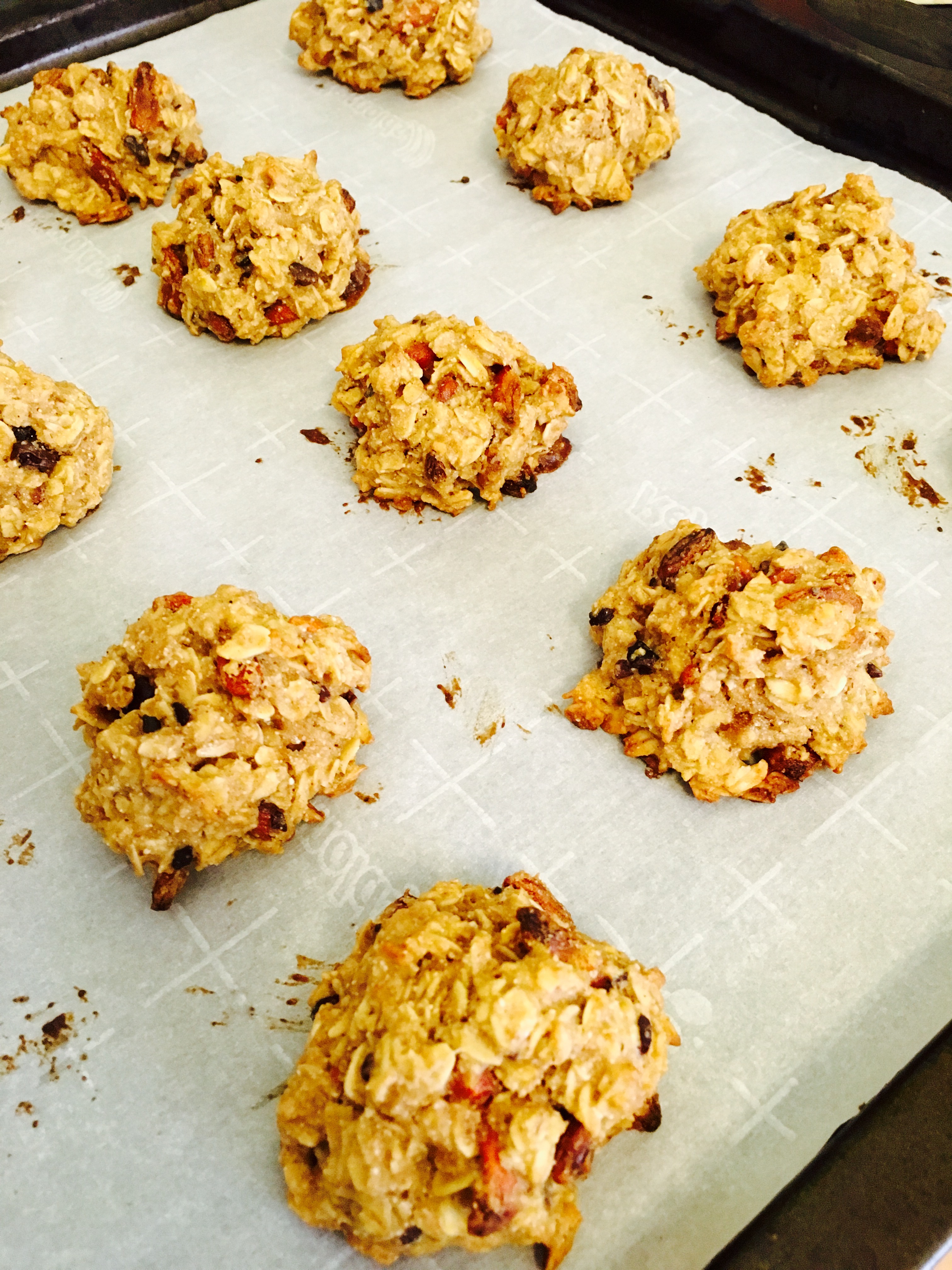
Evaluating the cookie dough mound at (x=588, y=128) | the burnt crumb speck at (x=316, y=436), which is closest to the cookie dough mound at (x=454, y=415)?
the burnt crumb speck at (x=316, y=436)

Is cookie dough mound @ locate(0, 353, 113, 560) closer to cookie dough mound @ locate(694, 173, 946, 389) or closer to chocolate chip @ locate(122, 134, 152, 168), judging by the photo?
chocolate chip @ locate(122, 134, 152, 168)

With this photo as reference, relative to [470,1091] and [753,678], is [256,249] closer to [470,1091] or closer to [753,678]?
[753,678]

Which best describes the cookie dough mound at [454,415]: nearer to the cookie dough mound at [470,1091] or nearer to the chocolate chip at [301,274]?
the chocolate chip at [301,274]

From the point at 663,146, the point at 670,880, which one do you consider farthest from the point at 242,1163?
the point at 663,146

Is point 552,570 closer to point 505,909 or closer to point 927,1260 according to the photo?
point 505,909

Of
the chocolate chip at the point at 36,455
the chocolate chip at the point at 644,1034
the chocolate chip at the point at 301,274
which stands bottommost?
the chocolate chip at the point at 644,1034
